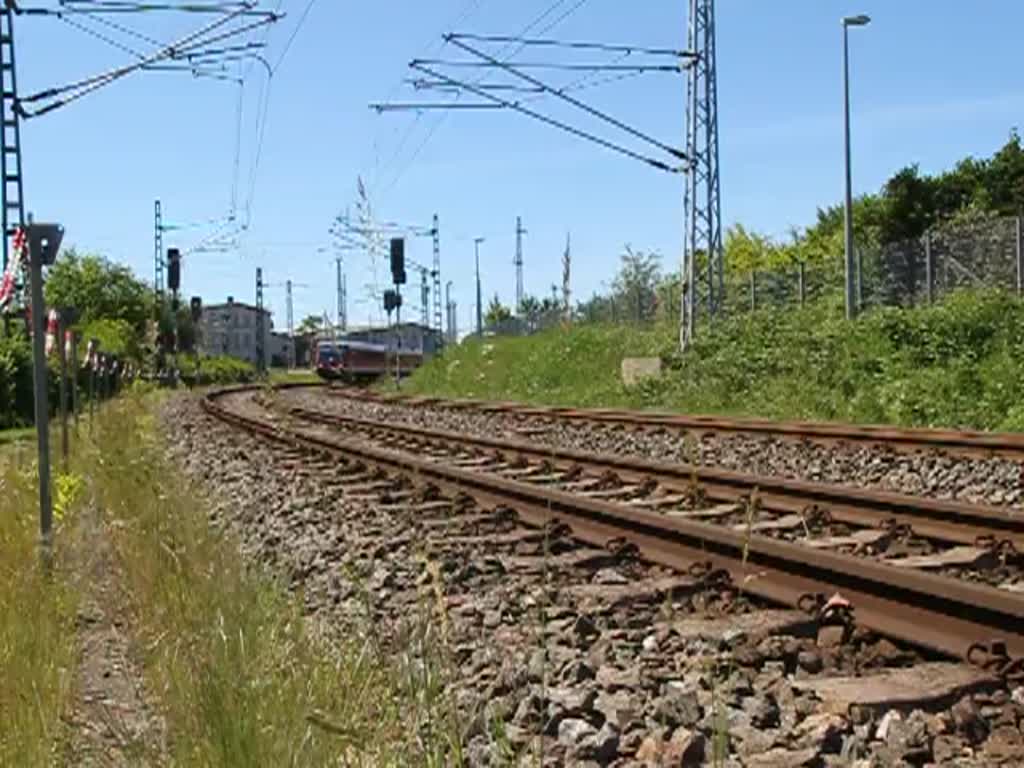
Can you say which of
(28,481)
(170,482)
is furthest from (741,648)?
(28,481)

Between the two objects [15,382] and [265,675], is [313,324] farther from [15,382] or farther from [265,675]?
[265,675]

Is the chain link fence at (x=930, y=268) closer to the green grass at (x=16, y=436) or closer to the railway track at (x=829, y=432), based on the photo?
the railway track at (x=829, y=432)

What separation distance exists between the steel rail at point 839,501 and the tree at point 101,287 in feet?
325

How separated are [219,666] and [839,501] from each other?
6.38m

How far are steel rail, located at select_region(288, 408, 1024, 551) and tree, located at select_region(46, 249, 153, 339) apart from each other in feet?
325

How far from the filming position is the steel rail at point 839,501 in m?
8.73

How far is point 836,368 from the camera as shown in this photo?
26.5 m

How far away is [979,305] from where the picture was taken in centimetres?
2480

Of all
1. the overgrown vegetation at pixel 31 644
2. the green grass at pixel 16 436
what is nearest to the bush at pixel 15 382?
the green grass at pixel 16 436

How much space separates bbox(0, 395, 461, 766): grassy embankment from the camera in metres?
4.17

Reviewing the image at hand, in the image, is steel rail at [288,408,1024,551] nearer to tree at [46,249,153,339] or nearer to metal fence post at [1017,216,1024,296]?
metal fence post at [1017,216,1024,296]

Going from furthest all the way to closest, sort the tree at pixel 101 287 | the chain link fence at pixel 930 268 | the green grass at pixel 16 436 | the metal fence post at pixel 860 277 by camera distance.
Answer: the tree at pixel 101 287, the metal fence post at pixel 860 277, the chain link fence at pixel 930 268, the green grass at pixel 16 436

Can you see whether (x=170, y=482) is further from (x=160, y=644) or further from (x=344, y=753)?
(x=344, y=753)

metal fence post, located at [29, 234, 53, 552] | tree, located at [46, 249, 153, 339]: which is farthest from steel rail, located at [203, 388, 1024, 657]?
tree, located at [46, 249, 153, 339]
